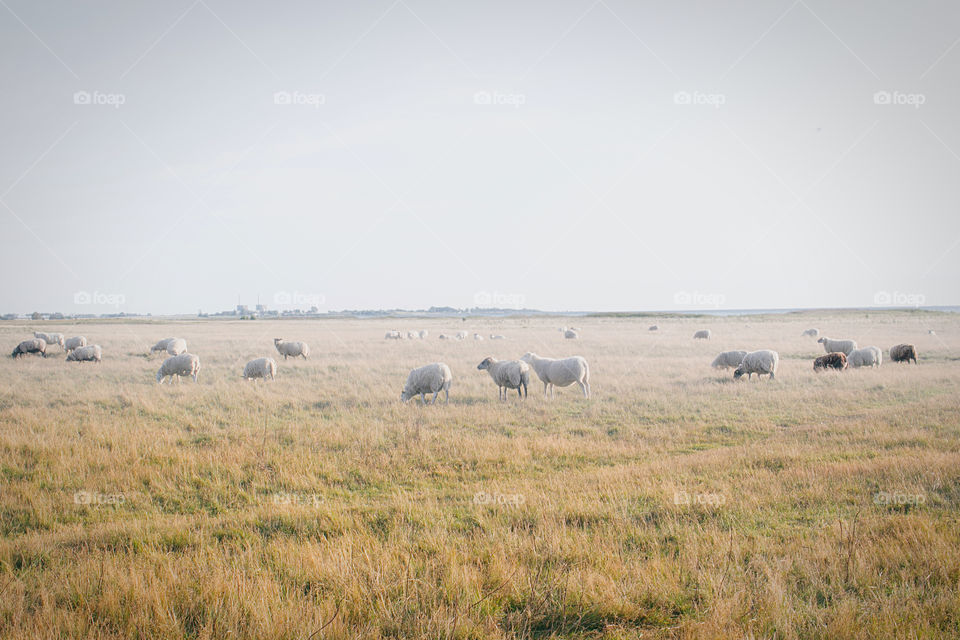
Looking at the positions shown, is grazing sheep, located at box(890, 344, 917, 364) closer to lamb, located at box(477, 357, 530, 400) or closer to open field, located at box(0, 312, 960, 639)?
open field, located at box(0, 312, 960, 639)

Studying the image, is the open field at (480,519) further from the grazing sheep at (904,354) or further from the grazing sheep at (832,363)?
the grazing sheep at (904,354)

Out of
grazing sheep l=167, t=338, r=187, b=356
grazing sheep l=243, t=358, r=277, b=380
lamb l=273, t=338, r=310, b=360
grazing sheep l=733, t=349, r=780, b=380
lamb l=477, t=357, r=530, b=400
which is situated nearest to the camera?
lamb l=477, t=357, r=530, b=400

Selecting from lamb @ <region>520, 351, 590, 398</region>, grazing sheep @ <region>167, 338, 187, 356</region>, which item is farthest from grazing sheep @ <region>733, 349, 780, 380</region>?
grazing sheep @ <region>167, 338, 187, 356</region>

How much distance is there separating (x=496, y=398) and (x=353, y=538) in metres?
10.7

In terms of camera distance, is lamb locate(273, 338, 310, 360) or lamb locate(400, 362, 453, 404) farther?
lamb locate(273, 338, 310, 360)

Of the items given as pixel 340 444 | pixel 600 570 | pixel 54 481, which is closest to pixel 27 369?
pixel 54 481

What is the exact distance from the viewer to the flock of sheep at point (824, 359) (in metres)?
19.4

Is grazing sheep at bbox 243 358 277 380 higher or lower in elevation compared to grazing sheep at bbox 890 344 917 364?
lower

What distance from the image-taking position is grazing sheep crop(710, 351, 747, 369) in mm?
21766

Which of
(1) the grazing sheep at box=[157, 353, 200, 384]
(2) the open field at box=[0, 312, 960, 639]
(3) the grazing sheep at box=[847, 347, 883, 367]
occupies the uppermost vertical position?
(3) the grazing sheep at box=[847, 347, 883, 367]

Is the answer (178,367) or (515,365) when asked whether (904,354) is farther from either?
(178,367)

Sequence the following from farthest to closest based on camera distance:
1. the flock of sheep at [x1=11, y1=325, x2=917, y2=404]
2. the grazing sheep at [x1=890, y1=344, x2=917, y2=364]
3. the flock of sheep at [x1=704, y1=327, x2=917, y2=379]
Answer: the grazing sheep at [x1=890, y1=344, x2=917, y2=364], the flock of sheep at [x1=704, y1=327, x2=917, y2=379], the flock of sheep at [x1=11, y1=325, x2=917, y2=404]

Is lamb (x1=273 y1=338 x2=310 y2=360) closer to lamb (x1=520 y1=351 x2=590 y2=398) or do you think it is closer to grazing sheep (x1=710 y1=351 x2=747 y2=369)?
lamb (x1=520 y1=351 x2=590 y2=398)

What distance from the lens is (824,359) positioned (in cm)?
2139
